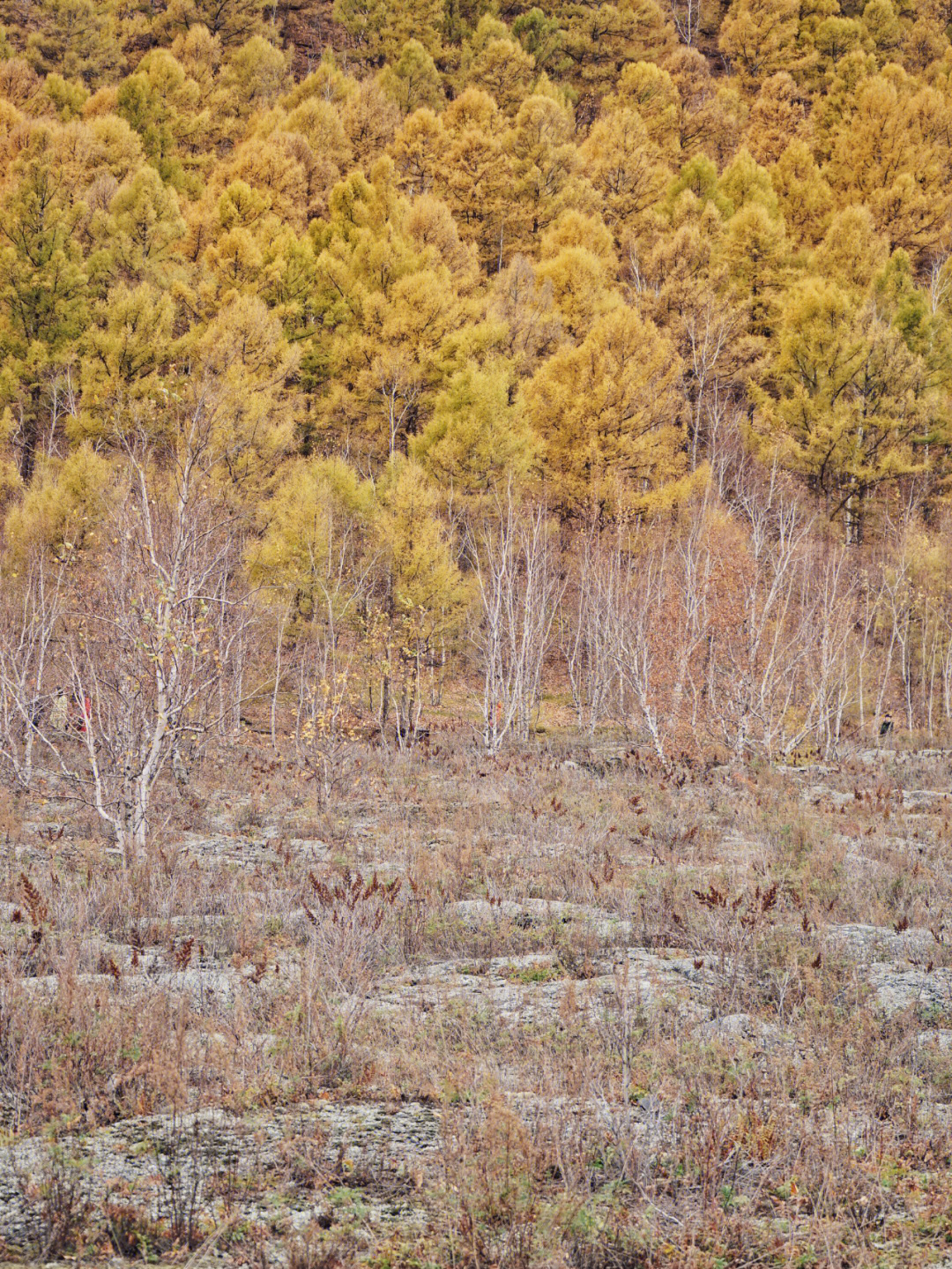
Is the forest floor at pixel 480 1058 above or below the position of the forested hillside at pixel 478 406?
below

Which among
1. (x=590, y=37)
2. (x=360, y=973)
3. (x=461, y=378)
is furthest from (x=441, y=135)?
(x=360, y=973)

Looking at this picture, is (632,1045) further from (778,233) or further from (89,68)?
(89,68)

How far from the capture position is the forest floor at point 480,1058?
2.93 m

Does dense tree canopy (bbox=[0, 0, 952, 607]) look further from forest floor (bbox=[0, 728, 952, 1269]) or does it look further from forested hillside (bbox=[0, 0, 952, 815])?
forest floor (bbox=[0, 728, 952, 1269])

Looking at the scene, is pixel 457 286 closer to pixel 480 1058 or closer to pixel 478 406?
pixel 478 406

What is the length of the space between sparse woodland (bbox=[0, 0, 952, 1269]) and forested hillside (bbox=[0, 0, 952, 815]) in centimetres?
19

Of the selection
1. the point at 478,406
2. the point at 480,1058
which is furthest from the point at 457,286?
the point at 480,1058

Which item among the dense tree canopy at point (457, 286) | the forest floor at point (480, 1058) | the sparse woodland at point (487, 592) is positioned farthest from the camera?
the dense tree canopy at point (457, 286)

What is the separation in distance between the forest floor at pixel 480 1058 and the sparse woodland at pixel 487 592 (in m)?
0.03

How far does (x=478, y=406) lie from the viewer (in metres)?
26.3

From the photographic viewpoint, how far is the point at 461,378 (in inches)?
1062

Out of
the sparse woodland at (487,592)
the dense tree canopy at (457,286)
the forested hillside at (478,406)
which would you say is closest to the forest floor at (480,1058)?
the sparse woodland at (487,592)

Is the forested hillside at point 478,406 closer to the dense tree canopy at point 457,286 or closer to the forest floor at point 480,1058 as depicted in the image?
the dense tree canopy at point 457,286

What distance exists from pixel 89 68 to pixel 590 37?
28.7 metres
